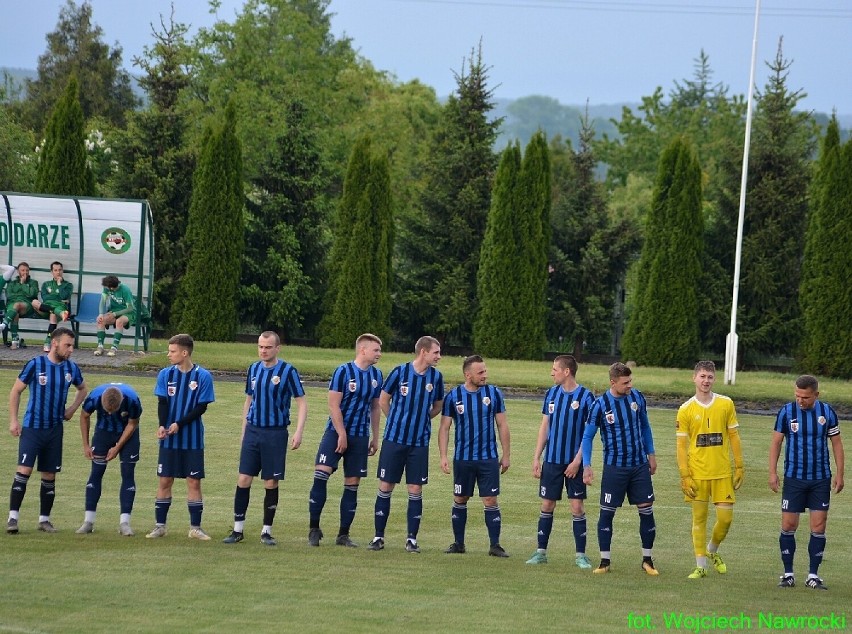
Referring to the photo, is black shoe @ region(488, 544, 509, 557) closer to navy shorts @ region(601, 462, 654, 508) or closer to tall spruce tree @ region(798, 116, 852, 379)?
navy shorts @ region(601, 462, 654, 508)

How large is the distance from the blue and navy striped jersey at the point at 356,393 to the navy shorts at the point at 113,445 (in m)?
1.89

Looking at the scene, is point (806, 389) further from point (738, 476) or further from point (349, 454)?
point (349, 454)

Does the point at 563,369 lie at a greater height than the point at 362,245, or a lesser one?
lesser

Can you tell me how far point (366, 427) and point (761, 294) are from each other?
27012mm

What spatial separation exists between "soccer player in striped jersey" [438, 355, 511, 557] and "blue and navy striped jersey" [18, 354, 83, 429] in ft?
12.1

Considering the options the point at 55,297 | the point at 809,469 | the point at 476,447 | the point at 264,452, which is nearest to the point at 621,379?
the point at 476,447

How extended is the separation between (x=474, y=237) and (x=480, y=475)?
2805 centimetres

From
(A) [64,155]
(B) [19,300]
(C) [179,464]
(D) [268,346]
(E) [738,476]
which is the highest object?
(A) [64,155]

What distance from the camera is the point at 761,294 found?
36.2 metres

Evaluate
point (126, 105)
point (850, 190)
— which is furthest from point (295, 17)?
point (850, 190)

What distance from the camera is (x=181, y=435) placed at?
37.1ft

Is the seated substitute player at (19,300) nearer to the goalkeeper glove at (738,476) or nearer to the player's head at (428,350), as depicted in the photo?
the player's head at (428,350)

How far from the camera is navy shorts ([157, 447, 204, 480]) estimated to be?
11.3m

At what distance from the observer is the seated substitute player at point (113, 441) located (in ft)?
37.1
